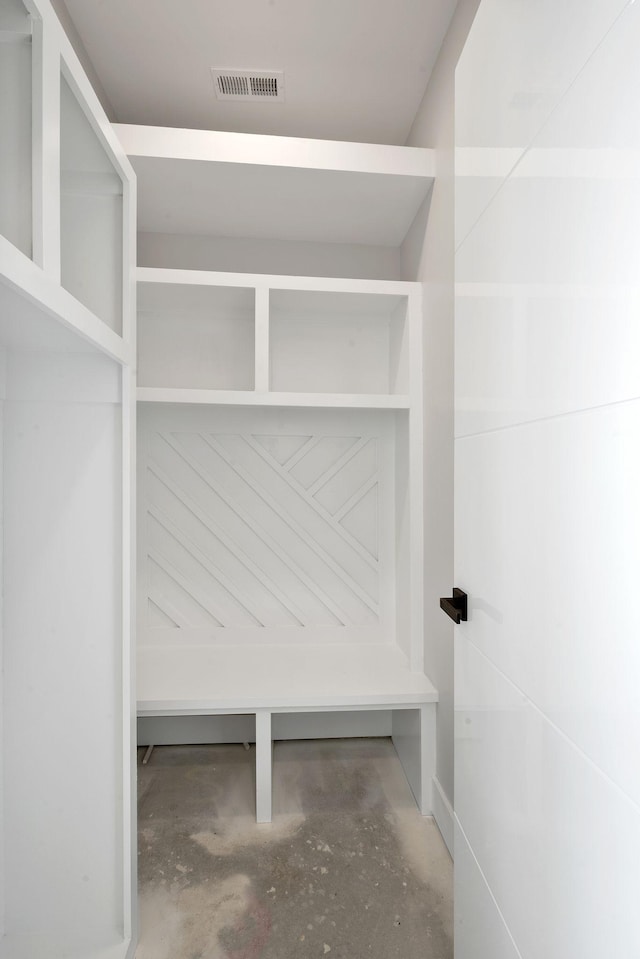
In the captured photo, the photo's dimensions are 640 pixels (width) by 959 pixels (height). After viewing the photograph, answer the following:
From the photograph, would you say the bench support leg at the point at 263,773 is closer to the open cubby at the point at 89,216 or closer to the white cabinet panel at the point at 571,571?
the white cabinet panel at the point at 571,571

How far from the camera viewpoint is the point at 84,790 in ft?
4.45

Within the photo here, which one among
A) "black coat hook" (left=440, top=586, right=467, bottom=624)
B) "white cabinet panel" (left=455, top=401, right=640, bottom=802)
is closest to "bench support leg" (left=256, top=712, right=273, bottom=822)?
"black coat hook" (left=440, top=586, right=467, bottom=624)

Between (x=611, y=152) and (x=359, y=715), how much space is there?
2.42 m

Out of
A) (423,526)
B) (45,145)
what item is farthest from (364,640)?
(45,145)

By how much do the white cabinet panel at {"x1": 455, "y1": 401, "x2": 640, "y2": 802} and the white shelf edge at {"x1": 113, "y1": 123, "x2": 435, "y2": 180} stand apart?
1.40 m

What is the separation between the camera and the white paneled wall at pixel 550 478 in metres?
0.62

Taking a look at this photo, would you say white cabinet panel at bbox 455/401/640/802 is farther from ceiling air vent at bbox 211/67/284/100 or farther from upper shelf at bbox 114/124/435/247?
ceiling air vent at bbox 211/67/284/100

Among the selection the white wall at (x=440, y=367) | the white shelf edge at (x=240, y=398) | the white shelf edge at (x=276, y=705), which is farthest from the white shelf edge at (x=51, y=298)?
the white shelf edge at (x=276, y=705)

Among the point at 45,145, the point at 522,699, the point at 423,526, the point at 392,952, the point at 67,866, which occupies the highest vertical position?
the point at 45,145

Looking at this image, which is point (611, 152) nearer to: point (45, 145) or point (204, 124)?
point (45, 145)

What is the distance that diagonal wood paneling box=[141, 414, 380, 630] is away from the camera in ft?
8.06

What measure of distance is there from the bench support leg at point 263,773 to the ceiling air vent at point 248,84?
2.35 meters

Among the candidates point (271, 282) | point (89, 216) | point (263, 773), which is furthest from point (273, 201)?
point (263, 773)

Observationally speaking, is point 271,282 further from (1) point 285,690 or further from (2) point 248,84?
(1) point 285,690
